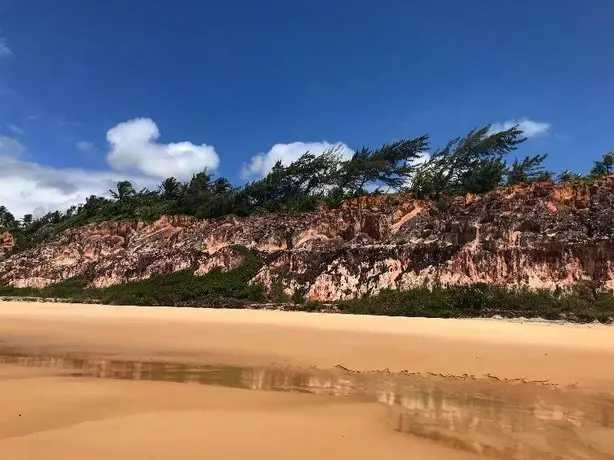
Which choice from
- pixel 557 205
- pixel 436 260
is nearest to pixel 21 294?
pixel 436 260

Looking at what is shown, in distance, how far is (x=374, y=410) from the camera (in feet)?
Result: 22.2

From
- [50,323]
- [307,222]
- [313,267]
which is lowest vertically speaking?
[50,323]

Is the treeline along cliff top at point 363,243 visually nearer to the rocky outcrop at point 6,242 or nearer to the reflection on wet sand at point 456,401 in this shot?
the rocky outcrop at point 6,242

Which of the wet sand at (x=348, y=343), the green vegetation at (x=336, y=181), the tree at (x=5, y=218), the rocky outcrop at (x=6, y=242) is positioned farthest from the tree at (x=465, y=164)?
the tree at (x=5, y=218)

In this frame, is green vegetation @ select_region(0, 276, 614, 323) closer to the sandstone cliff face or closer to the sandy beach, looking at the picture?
the sandstone cliff face

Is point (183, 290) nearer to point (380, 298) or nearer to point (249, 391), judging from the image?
point (380, 298)

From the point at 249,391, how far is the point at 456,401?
3.28 metres

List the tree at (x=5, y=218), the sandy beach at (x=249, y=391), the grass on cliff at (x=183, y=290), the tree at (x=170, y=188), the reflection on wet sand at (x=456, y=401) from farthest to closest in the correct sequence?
the tree at (x=5, y=218)
the tree at (x=170, y=188)
the grass on cliff at (x=183, y=290)
the reflection on wet sand at (x=456, y=401)
the sandy beach at (x=249, y=391)

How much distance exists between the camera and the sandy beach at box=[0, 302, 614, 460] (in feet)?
16.5

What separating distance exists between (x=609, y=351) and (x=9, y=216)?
90274 millimetres

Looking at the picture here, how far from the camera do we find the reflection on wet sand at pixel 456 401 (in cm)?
559

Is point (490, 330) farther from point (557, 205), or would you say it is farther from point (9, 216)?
point (9, 216)

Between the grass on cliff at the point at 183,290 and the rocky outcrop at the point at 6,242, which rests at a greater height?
the rocky outcrop at the point at 6,242

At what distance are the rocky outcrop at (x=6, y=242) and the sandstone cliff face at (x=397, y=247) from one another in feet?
41.4
